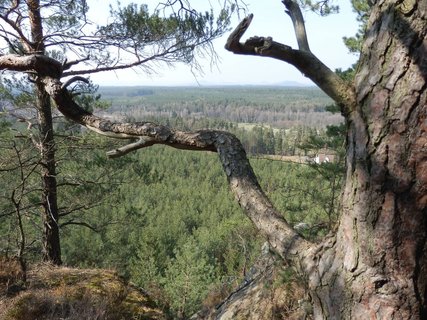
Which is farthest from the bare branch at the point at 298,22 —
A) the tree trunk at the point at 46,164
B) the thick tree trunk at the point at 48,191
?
the thick tree trunk at the point at 48,191

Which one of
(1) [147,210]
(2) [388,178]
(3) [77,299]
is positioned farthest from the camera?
(1) [147,210]

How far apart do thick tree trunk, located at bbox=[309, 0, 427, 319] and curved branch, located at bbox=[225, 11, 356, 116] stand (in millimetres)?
49

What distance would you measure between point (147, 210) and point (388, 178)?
55.9ft

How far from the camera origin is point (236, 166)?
1.60 meters

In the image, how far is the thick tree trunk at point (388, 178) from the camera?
39.9 inches

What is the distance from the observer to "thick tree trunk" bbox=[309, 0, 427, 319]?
3.32 ft

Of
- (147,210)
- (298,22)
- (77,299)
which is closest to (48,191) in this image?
(77,299)

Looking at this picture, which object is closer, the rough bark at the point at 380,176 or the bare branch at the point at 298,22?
the rough bark at the point at 380,176

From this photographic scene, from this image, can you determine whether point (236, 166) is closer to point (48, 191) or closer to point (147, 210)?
Result: point (48, 191)

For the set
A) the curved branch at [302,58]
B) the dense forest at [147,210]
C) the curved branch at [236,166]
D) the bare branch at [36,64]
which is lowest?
the dense forest at [147,210]

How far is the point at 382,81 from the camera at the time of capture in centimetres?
107

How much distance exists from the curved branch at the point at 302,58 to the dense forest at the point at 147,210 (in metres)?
0.81

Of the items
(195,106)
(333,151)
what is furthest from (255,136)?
(195,106)

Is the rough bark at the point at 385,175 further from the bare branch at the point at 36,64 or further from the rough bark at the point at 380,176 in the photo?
the bare branch at the point at 36,64
